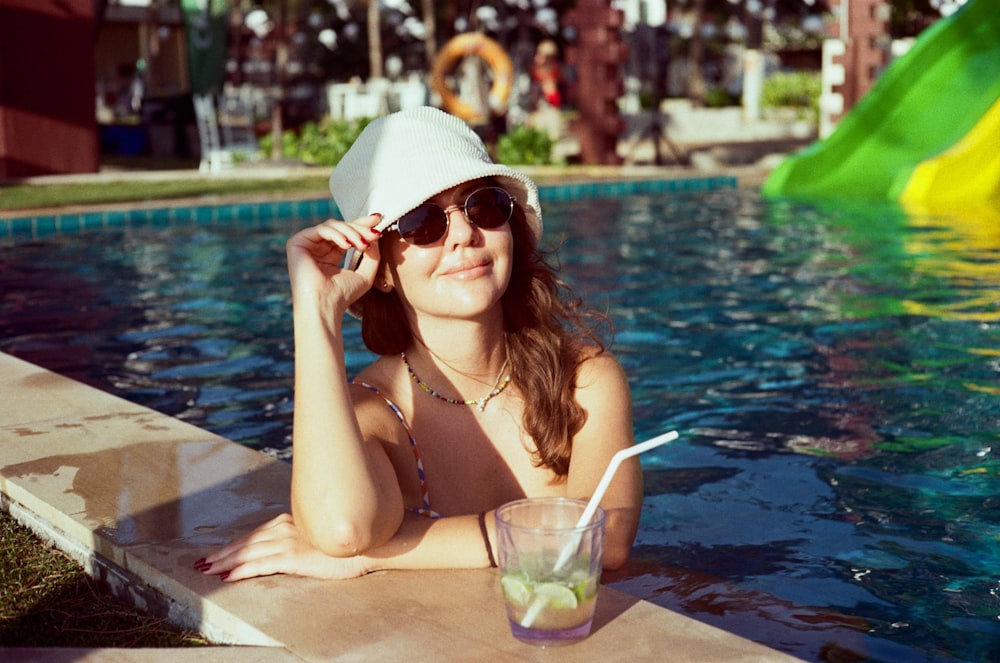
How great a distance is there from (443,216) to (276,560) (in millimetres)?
686

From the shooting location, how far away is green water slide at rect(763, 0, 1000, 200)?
1248 cm

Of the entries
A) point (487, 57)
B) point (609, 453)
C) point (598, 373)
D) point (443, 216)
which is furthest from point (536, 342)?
point (487, 57)

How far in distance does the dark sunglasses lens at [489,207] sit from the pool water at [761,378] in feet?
3.01

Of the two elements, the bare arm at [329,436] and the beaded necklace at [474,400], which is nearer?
the bare arm at [329,436]

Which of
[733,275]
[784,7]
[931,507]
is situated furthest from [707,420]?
Answer: [784,7]

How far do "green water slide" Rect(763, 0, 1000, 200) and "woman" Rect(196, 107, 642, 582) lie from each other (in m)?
10.3

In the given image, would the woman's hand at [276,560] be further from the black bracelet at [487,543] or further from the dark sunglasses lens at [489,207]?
the dark sunglasses lens at [489,207]

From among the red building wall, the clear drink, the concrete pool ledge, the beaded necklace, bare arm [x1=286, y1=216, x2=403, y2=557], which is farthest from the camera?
the red building wall

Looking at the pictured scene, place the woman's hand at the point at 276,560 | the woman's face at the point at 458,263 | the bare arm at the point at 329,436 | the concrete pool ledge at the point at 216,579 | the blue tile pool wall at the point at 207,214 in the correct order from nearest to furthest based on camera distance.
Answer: the concrete pool ledge at the point at 216,579
the bare arm at the point at 329,436
the woman's hand at the point at 276,560
the woman's face at the point at 458,263
the blue tile pool wall at the point at 207,214

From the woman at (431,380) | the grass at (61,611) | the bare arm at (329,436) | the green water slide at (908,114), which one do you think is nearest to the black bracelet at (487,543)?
the woman at (431,380)

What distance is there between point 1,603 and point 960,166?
10354 mm

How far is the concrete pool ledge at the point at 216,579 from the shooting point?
183cm

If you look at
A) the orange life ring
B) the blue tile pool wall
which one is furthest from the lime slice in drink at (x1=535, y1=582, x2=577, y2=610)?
the orange life ring

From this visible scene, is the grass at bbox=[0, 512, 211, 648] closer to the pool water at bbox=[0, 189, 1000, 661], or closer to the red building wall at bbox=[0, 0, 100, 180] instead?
the pool water at bbox=[0, 189, 1000, 661]
